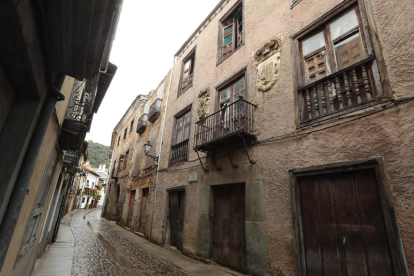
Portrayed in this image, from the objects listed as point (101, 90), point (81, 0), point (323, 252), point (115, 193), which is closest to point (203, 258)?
point (323, 252)

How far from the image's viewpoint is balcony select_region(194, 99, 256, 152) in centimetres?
541

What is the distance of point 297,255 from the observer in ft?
12.4

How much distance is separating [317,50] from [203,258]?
604cm

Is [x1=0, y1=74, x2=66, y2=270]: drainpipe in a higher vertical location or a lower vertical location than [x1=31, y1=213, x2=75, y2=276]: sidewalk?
higher

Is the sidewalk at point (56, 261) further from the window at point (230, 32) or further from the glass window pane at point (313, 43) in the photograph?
the window at point (230, 32)

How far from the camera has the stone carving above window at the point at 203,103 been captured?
7.66m

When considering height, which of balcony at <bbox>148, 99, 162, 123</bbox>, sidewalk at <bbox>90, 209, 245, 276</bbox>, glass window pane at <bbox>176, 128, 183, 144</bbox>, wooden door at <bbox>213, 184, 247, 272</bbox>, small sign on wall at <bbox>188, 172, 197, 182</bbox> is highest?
balcony at <bbox>148, 99, 162, 123</bbox>

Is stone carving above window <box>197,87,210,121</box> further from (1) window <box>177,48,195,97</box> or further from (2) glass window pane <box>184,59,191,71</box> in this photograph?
(2) glass window pane <box>184,59,191,71</box>

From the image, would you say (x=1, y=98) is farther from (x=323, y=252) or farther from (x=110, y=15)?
(x=323, y=252)

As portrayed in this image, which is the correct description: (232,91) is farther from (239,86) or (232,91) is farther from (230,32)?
(230,32)

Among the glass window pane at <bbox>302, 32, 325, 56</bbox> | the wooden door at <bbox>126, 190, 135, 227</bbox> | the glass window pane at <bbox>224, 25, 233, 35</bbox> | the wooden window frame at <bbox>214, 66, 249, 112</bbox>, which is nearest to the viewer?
the glass window pane at <bbox>302, 32, 325, 56</bbox>

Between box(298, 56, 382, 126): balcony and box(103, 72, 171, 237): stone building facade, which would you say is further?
box(103, 72, 171, 237): stone building facade

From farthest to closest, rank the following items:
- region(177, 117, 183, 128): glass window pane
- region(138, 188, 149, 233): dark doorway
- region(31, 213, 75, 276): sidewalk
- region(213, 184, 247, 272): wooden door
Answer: region(138, 188, 149, 233): dark doorway
region(177, 117, 183, 128): glass window pane
region(213, 184, 247, 272): wooden door
region(31, 213, 75, 276): sidewalk

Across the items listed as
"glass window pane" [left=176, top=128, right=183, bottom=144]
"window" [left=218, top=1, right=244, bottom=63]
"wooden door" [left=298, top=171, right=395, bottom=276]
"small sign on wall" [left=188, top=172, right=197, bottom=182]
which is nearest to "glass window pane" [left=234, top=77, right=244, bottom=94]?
"window" [left=218, top=1, right=244, bottom=63]
